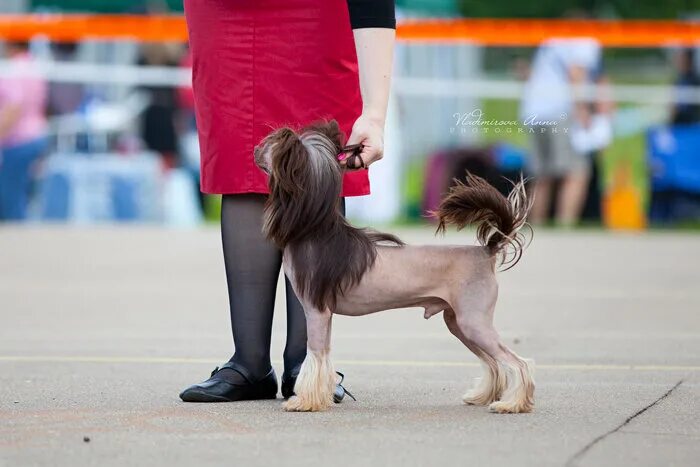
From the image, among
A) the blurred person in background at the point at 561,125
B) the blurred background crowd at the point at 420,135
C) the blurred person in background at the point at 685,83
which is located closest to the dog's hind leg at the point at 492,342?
the blurred background crowd at the point at 420,135

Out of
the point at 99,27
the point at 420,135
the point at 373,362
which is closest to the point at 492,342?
the point at 373,362

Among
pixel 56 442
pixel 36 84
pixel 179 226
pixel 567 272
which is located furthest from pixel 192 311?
pixel 36 84

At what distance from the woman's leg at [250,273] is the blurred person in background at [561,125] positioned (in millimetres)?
11156

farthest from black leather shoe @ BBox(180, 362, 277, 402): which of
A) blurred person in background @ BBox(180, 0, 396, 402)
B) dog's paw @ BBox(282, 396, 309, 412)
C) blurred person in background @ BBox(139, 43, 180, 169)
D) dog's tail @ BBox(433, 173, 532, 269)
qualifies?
blurred person in background @ BBox(139, 43, 180, 169)

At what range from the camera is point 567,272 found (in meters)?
11.8

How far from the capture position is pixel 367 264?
202 inches


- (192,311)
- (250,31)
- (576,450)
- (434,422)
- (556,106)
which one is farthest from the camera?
(556,106)

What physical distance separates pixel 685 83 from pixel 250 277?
12827mm

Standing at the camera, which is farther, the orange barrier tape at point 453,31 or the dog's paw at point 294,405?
the orange barrier tape at point 453,31

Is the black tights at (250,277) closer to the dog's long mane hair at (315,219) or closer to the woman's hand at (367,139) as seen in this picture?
the dog's long mane hair at (315,219)

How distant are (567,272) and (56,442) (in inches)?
298

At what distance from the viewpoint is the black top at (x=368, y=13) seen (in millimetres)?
5371

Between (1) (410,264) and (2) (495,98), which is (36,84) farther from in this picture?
(1) (410,264)

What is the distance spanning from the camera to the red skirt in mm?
5531
